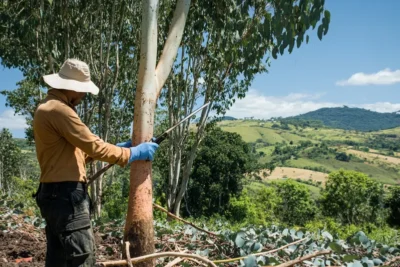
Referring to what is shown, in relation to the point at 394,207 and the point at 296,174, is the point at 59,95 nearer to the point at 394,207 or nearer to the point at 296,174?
the point at 394,207

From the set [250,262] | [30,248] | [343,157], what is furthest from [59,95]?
[343,157]

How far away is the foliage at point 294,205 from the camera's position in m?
52.3

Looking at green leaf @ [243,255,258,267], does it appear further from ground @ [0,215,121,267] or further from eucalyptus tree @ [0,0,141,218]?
eucalyptus tree @ [0,0,141,218]

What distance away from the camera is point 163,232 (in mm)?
4270

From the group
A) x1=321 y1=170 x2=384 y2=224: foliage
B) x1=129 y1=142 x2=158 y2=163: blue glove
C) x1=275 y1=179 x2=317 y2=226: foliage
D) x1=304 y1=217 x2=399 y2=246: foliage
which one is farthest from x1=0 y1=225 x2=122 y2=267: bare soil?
x1=321 y1=170 x2=384 y2=224: foliage

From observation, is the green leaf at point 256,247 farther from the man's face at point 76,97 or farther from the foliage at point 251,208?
the foliage at point 251,208

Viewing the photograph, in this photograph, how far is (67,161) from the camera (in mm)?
2896

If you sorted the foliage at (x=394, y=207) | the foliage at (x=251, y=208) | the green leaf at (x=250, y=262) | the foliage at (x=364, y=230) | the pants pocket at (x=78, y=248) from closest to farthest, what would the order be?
the green leaf at (x=250, y=262) → the pants pocket at (x=78, y=248) → the foliage at (x=364, y=230) → the foliage at (x=251, y=208) → the foliage at (x=394, y=207)

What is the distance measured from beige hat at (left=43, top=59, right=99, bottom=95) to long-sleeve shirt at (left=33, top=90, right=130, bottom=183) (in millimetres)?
81

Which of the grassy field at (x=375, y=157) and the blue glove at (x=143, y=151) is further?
the grassy field at (x=375, y=157)

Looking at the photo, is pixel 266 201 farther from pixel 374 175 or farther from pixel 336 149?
pixel 336 149

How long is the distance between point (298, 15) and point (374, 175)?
151m

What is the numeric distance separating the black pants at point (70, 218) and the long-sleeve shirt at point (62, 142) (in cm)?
8

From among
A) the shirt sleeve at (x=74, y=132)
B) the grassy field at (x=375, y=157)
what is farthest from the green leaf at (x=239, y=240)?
the grassy field at (x=375, y=157)
